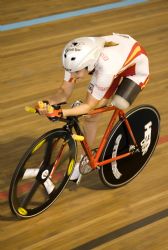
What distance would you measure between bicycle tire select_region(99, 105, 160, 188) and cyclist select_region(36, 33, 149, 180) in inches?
10.8

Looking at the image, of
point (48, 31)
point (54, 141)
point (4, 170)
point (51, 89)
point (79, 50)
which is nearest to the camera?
point (79, 50)

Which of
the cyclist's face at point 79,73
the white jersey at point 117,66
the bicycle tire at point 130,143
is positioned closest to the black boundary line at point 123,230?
the bicycle tire at point 130,143

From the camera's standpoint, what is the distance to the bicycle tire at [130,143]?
13.9 ft

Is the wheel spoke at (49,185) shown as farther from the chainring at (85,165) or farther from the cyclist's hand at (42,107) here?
the cyclist's hand at (42,107)

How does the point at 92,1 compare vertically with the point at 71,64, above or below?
below

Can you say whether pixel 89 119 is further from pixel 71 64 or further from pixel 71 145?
pixel 71 64

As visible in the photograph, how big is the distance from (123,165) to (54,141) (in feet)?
2.72

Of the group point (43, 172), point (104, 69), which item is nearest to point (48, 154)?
point (43, 172)

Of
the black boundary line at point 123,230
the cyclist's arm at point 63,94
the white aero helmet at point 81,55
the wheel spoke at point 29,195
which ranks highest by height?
the white aero helmet at point 81,55

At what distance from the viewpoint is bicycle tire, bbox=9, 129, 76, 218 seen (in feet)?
12.6

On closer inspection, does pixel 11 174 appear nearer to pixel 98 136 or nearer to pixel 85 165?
pixel 85 165

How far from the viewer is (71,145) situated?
4.04 metres

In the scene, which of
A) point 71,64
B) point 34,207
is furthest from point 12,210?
point 71,64

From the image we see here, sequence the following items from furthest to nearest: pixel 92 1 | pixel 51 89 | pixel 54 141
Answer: pixel 92 1
pixel 51 89
pixel 54 141
